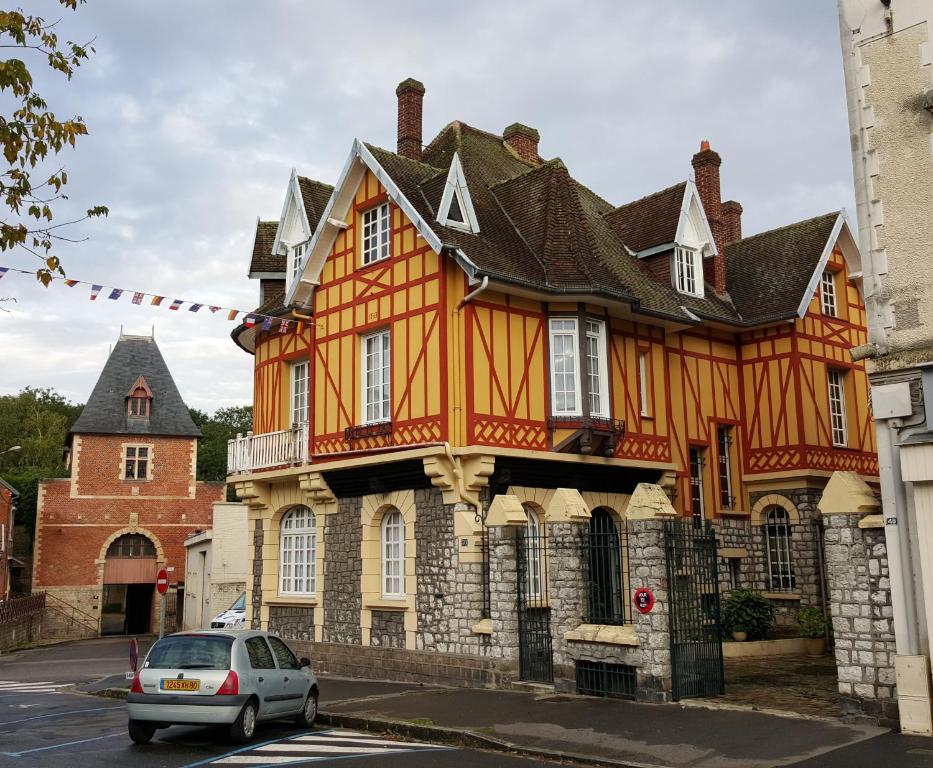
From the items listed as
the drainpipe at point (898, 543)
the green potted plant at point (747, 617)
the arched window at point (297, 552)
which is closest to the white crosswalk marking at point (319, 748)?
the drainpipe at point (898, 543)

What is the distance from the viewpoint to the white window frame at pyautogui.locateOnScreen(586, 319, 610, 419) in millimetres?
17469

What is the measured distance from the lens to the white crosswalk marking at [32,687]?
18.3 m

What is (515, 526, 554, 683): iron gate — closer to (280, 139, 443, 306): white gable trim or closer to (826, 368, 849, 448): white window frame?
(280, 139, 443, 306): white gable trim

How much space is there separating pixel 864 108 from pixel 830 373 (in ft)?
38.5

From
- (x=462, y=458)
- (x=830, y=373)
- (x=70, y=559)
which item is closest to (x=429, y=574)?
(x=462, y=458)

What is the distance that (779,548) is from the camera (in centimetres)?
2102

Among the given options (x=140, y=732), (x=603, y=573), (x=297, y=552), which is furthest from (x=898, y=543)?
(x=297, y=552)

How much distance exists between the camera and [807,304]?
21.0 m

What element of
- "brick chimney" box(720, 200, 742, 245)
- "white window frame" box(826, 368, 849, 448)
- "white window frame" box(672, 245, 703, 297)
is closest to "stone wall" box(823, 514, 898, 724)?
"white window frame" box(672, 245, 703, 297)

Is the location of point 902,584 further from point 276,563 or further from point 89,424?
point 89,424

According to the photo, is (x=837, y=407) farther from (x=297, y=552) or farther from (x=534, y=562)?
(x=297, y=552)

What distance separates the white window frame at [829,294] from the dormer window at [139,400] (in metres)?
31.3

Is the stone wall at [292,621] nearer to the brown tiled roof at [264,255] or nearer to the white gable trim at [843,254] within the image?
the brown tiled roof at [264,255]

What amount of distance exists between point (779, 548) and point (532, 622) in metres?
8.83
